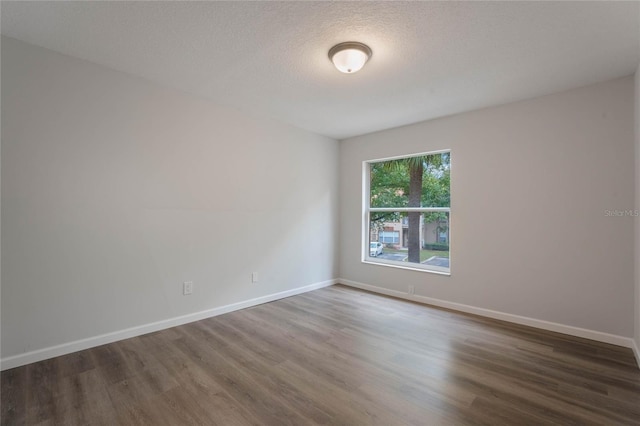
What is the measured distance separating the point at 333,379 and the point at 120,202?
8.01 ft

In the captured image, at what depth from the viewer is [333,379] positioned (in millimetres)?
2066

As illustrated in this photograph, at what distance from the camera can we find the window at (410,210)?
387 centimetres

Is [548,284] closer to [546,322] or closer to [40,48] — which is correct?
[546,322]

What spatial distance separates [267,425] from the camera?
1619mm

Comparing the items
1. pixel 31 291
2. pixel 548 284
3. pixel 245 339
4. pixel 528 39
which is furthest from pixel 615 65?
pixel 31 291

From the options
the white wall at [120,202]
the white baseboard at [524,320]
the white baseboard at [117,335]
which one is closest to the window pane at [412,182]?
the white baseboard at [524,320]

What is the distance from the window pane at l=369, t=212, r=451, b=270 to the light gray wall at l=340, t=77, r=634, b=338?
21cm

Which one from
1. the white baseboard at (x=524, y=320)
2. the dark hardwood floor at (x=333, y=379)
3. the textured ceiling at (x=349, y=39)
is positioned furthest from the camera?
the white baseboard at (x=524, y=320)

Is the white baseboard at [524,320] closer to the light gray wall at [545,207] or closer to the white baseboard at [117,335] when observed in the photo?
the light gray wall at [545,207]

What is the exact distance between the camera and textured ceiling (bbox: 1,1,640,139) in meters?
1.84

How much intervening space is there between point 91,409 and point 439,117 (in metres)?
4.32

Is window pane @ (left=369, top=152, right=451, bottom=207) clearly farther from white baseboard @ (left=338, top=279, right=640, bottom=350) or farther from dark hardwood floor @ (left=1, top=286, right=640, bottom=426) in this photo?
dark hardwood floor @ (left=1, top=286, right=640, bottom=426)

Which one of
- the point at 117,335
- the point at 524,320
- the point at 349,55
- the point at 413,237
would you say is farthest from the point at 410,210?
the point at 117,335

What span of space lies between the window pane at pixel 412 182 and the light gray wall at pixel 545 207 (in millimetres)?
204
